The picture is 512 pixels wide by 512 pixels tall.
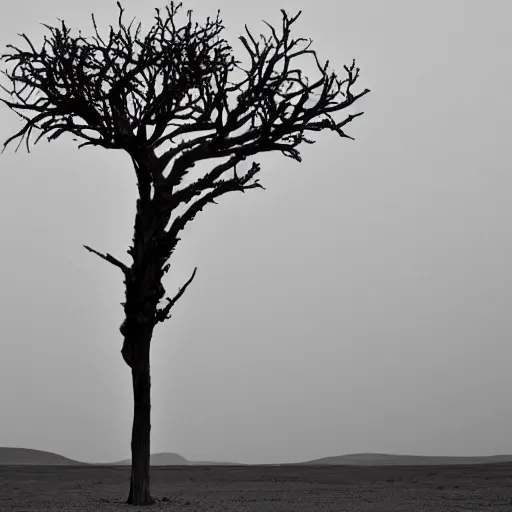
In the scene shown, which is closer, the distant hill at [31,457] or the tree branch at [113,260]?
the tree branch at [113,260]

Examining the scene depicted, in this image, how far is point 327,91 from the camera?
16281 mm

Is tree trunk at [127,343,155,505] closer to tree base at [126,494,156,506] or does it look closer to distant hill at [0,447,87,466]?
tree base at [126,494,156,506]

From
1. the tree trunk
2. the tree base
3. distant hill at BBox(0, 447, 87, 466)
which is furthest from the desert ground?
distant hill at BBox(0, 447, 87, 466)

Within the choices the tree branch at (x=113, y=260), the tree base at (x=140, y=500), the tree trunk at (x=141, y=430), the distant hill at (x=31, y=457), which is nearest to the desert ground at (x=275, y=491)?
the tree base at (x=140, y=500)

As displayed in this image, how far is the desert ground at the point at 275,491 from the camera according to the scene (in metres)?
14.5

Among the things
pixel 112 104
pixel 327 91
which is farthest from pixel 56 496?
pixel 327 91

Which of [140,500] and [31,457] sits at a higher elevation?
[31,457]

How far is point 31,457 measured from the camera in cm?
6581

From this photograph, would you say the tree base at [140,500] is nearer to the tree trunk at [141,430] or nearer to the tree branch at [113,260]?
the tree trunk at [141,430]

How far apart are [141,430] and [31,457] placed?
55612 millimetres

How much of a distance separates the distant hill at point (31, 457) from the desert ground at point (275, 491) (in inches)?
1552

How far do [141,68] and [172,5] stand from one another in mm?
2125

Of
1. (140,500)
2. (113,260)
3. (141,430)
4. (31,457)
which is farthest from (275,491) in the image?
(31,457)

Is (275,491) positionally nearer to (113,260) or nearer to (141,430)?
(141,430)
